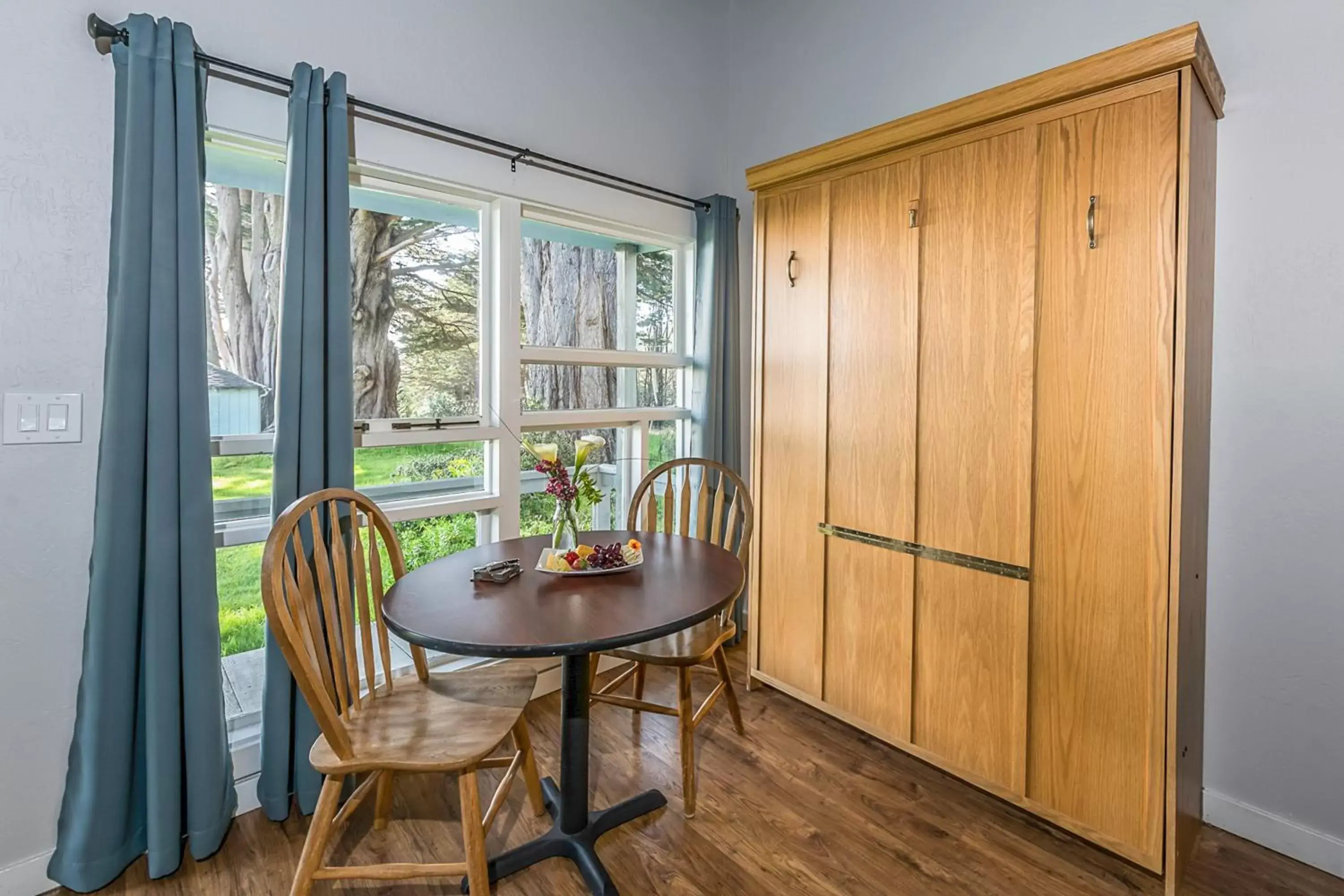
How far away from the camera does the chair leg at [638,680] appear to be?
2328 millimetres

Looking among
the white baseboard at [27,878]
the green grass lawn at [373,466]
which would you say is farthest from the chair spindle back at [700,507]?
the white baseboard at [27,878]

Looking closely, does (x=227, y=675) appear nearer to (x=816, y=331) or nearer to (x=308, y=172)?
(x=308, y=172)

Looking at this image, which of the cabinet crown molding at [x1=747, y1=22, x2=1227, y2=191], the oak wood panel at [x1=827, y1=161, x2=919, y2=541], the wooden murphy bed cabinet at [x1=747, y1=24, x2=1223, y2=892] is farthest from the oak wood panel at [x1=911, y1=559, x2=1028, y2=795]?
the cabinet crown molding at [x1=747, y1=22, x2=1227, y2=191]

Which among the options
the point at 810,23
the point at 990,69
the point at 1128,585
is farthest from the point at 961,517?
the point at 810,23

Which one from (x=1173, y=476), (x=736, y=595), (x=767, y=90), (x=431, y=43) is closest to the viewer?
(x=1173, y=476)

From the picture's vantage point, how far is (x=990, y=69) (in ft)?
7.57

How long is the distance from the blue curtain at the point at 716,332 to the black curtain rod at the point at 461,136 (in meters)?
0.12

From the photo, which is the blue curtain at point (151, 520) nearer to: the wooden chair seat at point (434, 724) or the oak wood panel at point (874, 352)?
the wooden chair seat at point (434, 724)

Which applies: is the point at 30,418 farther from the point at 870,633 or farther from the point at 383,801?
the point at 870,633

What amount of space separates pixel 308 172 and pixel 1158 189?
2184 millimetres

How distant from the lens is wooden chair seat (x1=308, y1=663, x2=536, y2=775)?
1362 millimetres

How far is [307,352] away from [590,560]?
100cm

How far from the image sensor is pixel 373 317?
2.25 metres

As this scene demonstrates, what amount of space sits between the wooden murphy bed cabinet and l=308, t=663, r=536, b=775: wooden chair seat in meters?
Answer: 1.19
